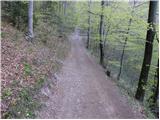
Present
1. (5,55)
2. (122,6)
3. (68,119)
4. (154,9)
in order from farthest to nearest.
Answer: (122,6) → (154,9) → (5,55) → (68,119)

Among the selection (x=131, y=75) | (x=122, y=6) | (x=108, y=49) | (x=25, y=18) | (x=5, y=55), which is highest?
(x=122, y=6)

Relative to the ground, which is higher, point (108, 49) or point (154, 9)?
point (154, 9)

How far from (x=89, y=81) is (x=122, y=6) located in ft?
31.8

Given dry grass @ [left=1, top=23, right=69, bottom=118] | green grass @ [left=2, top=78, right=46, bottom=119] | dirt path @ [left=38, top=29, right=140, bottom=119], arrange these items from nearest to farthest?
green grass @ [left=2, top=78, right=46, bottom=119], dry grass @ [left=1, top=23, right=69, bottom=118], dirt path @ [left=38, top=29, right=140, bottom=119]

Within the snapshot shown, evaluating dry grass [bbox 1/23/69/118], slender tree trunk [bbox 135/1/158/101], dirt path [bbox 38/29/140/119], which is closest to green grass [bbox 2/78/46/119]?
dry grass [bbox 1/23/69/118]

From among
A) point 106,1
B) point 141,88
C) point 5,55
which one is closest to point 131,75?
point 106,1

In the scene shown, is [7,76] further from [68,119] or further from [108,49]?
[108,49]

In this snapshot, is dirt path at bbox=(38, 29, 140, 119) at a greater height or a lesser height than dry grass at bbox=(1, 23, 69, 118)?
lesser

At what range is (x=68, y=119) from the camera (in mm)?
7715

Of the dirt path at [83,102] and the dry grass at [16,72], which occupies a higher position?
the dry grass at [16,72]

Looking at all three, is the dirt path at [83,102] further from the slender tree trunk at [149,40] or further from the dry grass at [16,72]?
the slender tree trunk at [149,40]

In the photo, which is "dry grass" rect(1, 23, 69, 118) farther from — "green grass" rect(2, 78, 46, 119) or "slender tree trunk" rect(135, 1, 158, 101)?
"slender tree trunk" rect(135, 1, 158, 101)

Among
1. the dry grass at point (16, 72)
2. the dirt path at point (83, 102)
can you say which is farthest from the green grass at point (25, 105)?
the dirt path at point (83, 102)

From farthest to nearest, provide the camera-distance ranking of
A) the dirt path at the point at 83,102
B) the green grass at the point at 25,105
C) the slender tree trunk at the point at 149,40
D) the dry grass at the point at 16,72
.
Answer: the slender tree trunk at the point at 149,40, the dirt path at the point at 83,102, the dry grass at the point at 16,72, the green grass at the point at 25,105
